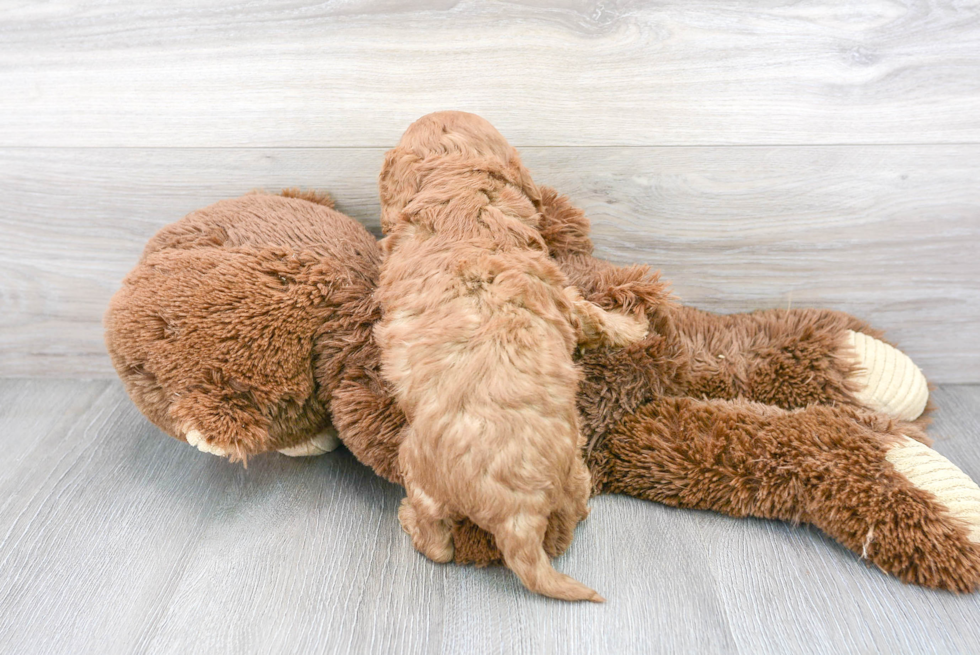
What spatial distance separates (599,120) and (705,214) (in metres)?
0.25

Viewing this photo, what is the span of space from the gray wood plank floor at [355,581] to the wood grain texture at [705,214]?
0.31 metres

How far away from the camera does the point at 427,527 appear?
859 mm

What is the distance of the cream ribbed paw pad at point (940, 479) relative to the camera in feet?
2.76

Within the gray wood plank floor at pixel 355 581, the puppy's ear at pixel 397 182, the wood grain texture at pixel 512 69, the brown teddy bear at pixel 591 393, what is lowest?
the gray wood plank floor at pixel 355 581

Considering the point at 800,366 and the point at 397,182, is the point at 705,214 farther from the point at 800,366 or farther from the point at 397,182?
the point at 397,182

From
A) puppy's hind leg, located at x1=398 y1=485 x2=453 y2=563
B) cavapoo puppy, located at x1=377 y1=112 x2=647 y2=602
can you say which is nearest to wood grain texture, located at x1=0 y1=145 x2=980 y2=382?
cavapoo puppy, located at x1=377 y1=112 x2=647 y2=602

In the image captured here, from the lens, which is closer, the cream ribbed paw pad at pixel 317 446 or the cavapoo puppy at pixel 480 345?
the cavapoo puppy at pixel 480 345

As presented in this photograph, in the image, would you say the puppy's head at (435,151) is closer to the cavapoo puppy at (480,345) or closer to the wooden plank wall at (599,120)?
the cavapoo puppy at (480,345)

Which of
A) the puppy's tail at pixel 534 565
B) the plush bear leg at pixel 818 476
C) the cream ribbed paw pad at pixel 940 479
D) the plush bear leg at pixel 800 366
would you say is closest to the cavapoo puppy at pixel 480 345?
the puppy's tail at pixel 534 565

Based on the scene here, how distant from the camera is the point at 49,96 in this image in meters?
1.09

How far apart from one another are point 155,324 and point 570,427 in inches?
23.3

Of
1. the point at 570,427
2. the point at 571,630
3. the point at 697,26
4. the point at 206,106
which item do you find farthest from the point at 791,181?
the point at 206,106

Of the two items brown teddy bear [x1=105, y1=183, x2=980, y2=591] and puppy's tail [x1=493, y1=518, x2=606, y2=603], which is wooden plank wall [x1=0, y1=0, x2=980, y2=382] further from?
puppy's tail [x1=493, y1=518, x2=606, y2=603]

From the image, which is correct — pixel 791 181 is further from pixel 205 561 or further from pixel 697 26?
pixel 205 561
